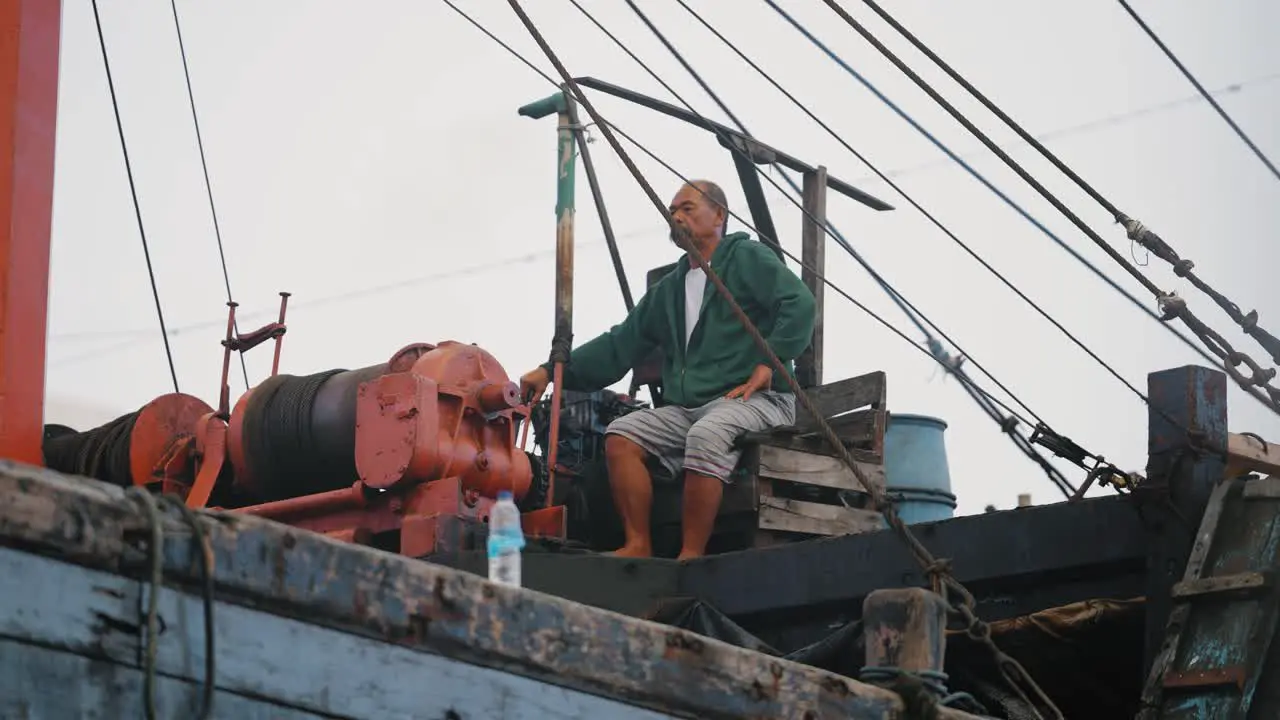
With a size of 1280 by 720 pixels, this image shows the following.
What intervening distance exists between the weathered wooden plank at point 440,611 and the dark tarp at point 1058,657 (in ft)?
5.99

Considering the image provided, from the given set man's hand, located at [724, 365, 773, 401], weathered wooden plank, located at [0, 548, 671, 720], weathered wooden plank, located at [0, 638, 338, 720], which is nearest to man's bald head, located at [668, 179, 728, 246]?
man's hand, located at [724, 365, 773, 401]

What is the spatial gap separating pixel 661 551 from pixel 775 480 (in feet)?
1.91

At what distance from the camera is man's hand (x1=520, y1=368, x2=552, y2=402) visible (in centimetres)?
827

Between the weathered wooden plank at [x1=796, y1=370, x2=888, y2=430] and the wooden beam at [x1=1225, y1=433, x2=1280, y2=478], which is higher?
the weathered wooden plank at [x1=796, y1=370, x2=888, y2=430]

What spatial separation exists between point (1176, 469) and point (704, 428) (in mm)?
1966

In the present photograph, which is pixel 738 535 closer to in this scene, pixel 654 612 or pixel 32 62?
pixel 654 612

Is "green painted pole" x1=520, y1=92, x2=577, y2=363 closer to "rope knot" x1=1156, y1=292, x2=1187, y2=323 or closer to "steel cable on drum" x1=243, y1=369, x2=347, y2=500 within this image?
"steel cable on drum" x1=243, y1=369, x2=347, y2=500

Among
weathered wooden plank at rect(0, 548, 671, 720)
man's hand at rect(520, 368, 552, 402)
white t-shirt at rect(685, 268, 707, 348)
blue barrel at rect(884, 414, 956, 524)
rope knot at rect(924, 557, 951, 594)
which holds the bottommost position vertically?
weathered wooden plank at rect(0, 548, 671, 720)

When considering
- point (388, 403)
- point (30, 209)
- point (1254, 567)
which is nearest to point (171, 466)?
point (388, 403)

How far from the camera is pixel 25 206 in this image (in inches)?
215

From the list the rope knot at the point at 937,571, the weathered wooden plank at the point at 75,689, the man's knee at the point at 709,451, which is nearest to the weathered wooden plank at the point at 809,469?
the man's knee at the point at 709,451

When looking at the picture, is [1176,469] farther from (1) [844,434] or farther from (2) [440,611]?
(2) [440,611]

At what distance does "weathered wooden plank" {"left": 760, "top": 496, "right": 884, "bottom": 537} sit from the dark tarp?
108 cm

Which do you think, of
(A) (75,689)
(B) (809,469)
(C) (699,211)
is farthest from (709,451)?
(A) (75,689)
